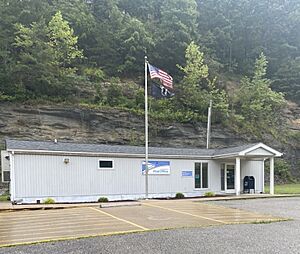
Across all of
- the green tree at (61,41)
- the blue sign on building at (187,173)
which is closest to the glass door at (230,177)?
the blue sign on building at (187,173)

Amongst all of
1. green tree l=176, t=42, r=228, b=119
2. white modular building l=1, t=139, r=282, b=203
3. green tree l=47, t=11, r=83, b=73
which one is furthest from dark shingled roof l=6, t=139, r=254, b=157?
green tree l=47, t=11, r=83, b=73

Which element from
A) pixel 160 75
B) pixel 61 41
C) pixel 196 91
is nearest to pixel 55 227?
pixel 160 75

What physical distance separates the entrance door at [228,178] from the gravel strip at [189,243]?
42.8ft

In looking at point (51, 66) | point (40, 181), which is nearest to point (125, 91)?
point (51, 66)

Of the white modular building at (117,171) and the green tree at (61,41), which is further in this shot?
the green tree at (61,41)

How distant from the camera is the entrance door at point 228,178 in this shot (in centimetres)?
2103

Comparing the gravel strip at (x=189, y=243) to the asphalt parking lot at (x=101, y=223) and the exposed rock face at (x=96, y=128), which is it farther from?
the exposed rock face at (x=96, y=128)

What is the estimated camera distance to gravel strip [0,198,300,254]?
603 centimetres

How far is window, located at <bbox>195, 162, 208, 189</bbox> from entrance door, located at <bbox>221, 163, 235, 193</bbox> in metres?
1.19

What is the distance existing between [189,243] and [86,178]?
1139 centimetres

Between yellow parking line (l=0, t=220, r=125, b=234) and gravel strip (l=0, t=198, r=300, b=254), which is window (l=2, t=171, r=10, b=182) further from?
gravel strip (l=0, t=198, r=300, b=254)

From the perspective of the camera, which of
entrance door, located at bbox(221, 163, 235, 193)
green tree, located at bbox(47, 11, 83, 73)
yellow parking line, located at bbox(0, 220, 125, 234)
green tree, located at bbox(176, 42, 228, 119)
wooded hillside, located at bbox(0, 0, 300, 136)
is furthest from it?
green tree, located at bbox(176, 42, 228, 119)

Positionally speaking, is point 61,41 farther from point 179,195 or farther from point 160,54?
point 179,195

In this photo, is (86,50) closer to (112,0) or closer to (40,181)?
(112,0)
